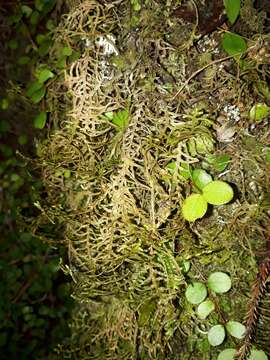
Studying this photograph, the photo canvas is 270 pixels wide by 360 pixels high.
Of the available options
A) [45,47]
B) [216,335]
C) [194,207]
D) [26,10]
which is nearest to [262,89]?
[194,207]

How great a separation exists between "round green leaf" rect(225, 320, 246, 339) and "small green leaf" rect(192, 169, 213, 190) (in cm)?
29

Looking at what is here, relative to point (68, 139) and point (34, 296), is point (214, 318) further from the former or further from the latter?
point (34, 296)

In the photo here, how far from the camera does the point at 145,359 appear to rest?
2.85 feet

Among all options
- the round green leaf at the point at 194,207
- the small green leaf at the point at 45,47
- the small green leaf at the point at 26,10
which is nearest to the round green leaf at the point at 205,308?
the round green leaf at the point at 194,207

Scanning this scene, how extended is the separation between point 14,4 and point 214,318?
1507mm

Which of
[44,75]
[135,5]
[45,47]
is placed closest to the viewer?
[135,5]

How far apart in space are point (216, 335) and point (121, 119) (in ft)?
1.62

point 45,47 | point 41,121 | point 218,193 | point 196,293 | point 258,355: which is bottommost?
point 258,355

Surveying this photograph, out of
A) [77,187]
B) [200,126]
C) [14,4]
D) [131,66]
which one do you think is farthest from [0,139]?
[200,126]

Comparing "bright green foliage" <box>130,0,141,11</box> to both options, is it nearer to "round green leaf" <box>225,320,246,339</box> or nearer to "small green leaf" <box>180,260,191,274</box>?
"small green leaf" <box>180,260,191,274</box>

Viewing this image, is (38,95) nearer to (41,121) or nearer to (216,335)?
(41,121)

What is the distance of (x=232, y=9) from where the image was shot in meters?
0.71

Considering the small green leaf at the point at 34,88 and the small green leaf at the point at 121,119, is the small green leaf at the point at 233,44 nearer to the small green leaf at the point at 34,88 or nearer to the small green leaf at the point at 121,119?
the small green leaf at the point at 121,119

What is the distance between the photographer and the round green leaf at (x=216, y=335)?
77cm
